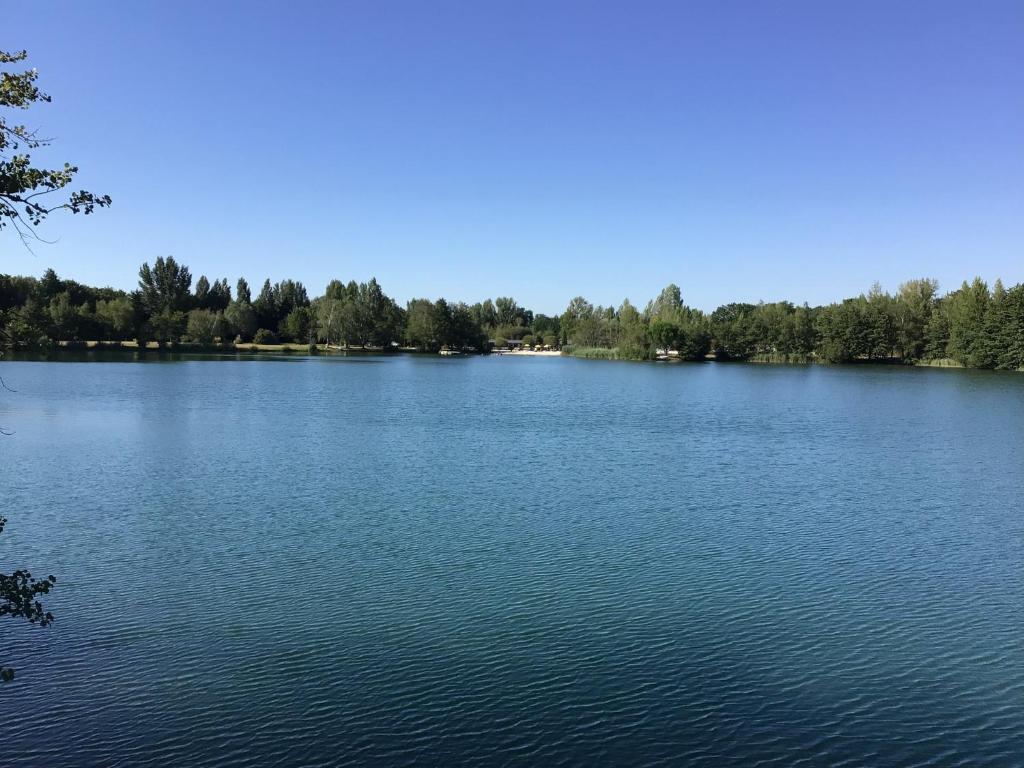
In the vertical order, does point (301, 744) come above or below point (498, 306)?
below

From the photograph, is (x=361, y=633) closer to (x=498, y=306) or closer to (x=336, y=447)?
(x=336, y=447)

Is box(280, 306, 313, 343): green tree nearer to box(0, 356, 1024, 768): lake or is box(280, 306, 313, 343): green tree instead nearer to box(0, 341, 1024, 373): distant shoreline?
box(0, 341, 1024, 373): distant shoreline

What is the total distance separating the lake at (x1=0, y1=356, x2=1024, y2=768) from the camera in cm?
668

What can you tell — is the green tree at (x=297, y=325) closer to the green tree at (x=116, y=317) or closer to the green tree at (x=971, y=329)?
the green tree at (x=116, y=317)

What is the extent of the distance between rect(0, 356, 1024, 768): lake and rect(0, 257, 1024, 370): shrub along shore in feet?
232

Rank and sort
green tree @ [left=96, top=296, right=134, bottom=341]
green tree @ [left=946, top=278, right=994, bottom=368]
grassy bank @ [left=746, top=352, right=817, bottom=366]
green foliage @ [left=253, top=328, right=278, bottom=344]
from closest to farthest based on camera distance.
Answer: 1. green tree @ [left=946, top=278, right=994, bottom=368]
2. green tree @ [left=96, top=296, right=134, bottom=341]
3. grassy bank @ [left=746, top=352, right=817, bottom=366]
4. green foliage @ [left=253, top=328, right=278, bottom=344]

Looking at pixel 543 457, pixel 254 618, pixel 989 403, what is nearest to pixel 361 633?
pixel 254 618

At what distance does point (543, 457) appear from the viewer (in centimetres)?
2219

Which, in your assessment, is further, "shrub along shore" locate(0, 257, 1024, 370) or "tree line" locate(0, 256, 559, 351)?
"tree line" locate(0, 256, 559, 351)

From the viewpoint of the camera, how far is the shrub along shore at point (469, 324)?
83688 mm

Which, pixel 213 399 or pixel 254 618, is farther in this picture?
pixel 213 399

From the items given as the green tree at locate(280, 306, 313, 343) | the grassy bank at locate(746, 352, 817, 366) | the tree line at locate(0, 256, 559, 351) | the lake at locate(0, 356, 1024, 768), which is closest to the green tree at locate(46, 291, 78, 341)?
the tree line at locate(0, 256, 559, 351)

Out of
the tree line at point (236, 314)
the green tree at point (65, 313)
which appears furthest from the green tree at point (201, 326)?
the green tree at point (65, 313)

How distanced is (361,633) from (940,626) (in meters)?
7.36
